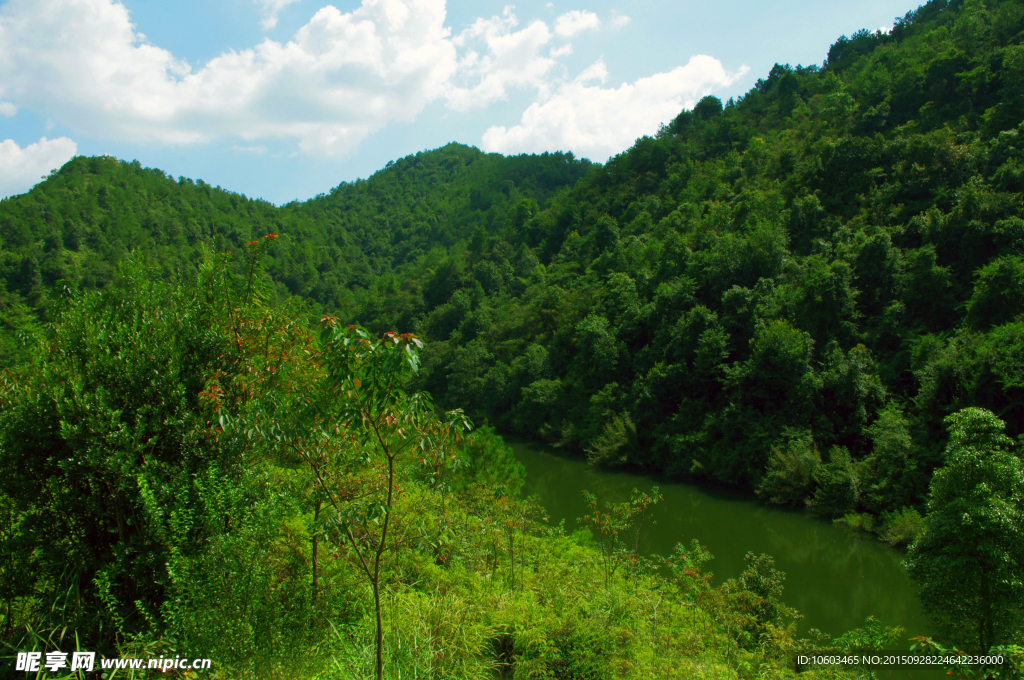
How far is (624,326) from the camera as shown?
108 ft

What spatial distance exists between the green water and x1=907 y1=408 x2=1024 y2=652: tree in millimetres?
2280

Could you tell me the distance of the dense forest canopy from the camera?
5.13 metres

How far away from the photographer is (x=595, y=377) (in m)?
33.8

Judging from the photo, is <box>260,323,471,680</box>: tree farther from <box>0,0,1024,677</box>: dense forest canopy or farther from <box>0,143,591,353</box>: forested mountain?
<box>0,143,591,353</box>: forested mountain

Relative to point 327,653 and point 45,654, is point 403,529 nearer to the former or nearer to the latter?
point 327,653

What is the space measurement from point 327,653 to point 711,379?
25193mm

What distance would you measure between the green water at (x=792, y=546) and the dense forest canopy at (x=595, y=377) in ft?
3.63

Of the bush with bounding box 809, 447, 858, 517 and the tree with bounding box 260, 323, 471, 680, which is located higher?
the tree with bounding box 260, 323, 471, 680

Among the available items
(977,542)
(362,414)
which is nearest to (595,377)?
(977,542)

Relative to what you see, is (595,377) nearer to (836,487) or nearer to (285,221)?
(836,487)

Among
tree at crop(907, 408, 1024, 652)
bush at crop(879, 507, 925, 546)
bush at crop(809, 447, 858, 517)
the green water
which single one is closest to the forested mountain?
the green water

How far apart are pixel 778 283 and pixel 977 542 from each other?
2181 cm

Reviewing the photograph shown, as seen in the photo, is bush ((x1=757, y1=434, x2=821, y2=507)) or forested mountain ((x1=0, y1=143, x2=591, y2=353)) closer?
bush ((x1=757, y1=434, x2=821, y2=507))

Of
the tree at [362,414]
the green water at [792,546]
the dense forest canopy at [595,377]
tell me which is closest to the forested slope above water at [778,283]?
the dense forest canopy at [595,377]
